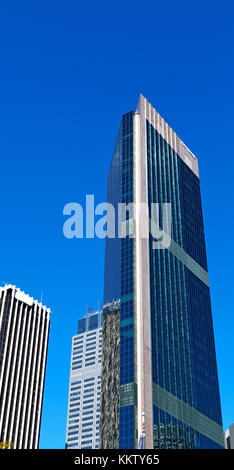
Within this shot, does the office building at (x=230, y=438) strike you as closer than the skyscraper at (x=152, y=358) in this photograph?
Yes

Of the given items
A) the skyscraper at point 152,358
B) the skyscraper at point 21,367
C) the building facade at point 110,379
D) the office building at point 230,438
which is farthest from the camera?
the skyscraper at point 21,367

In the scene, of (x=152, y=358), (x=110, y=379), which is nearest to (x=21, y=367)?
(x=110, y=379)

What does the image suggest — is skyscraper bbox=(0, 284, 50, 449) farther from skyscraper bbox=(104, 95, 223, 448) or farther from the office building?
the office building

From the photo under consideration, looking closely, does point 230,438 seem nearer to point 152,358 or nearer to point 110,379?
point 152,358

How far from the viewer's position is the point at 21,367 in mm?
186125

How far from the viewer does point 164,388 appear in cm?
17200

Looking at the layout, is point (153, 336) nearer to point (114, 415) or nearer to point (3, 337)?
point (114, 415)

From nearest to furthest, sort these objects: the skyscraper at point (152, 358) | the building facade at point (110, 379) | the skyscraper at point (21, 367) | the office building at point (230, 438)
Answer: the office building at point (230, 438), the skyscraper at point (152, 358), the building facade at point (110, 379), the skyscraper at point (21, 367)

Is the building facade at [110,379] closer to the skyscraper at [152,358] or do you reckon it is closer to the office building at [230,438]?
the skyscraper at [152,358]

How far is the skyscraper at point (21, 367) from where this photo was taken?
6909 inches

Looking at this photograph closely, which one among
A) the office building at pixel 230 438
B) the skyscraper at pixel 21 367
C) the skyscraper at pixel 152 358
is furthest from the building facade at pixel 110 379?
the office building at pixel 230 438

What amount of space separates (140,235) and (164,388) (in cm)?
4961

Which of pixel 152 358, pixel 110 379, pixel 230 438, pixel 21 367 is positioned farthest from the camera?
pixel 21 367

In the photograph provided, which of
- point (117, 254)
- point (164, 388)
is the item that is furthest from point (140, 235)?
point (164, 388)
